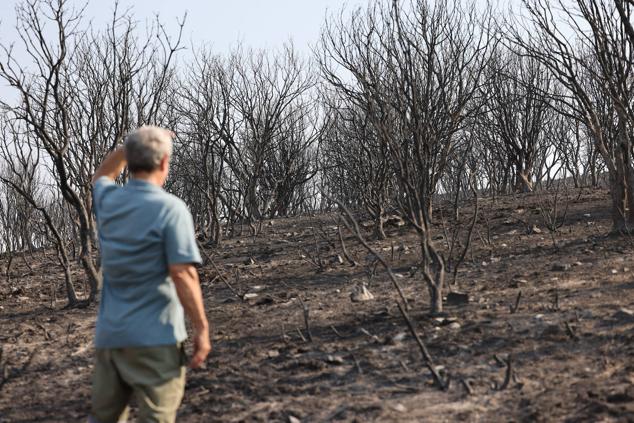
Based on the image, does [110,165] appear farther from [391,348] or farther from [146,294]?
[391,348]

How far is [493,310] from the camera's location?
499cm

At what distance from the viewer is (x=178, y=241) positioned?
2.24m

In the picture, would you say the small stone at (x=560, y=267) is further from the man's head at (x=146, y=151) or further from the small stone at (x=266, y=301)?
the man's head at (x=146, y=151)

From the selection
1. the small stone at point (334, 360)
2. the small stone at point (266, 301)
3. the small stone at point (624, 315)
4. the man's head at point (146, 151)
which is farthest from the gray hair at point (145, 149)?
the small stone at point (266, 301)

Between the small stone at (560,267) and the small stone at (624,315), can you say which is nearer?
the small stone at (624,315)

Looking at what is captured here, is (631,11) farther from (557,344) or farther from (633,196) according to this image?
(557,344)

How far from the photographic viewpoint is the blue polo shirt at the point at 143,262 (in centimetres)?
226

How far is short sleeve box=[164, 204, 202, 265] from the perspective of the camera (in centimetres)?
224

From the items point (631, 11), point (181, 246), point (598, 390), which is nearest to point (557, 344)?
point (598, 390)

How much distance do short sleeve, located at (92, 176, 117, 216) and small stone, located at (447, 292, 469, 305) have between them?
11.2 feet

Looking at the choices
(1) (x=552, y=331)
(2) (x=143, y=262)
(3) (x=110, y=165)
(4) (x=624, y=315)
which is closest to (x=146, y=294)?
(2) (x=143, y=262)

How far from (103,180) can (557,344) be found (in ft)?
9.55

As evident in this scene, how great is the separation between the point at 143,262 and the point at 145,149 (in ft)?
1.30

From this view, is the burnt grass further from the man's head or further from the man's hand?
the man's head
